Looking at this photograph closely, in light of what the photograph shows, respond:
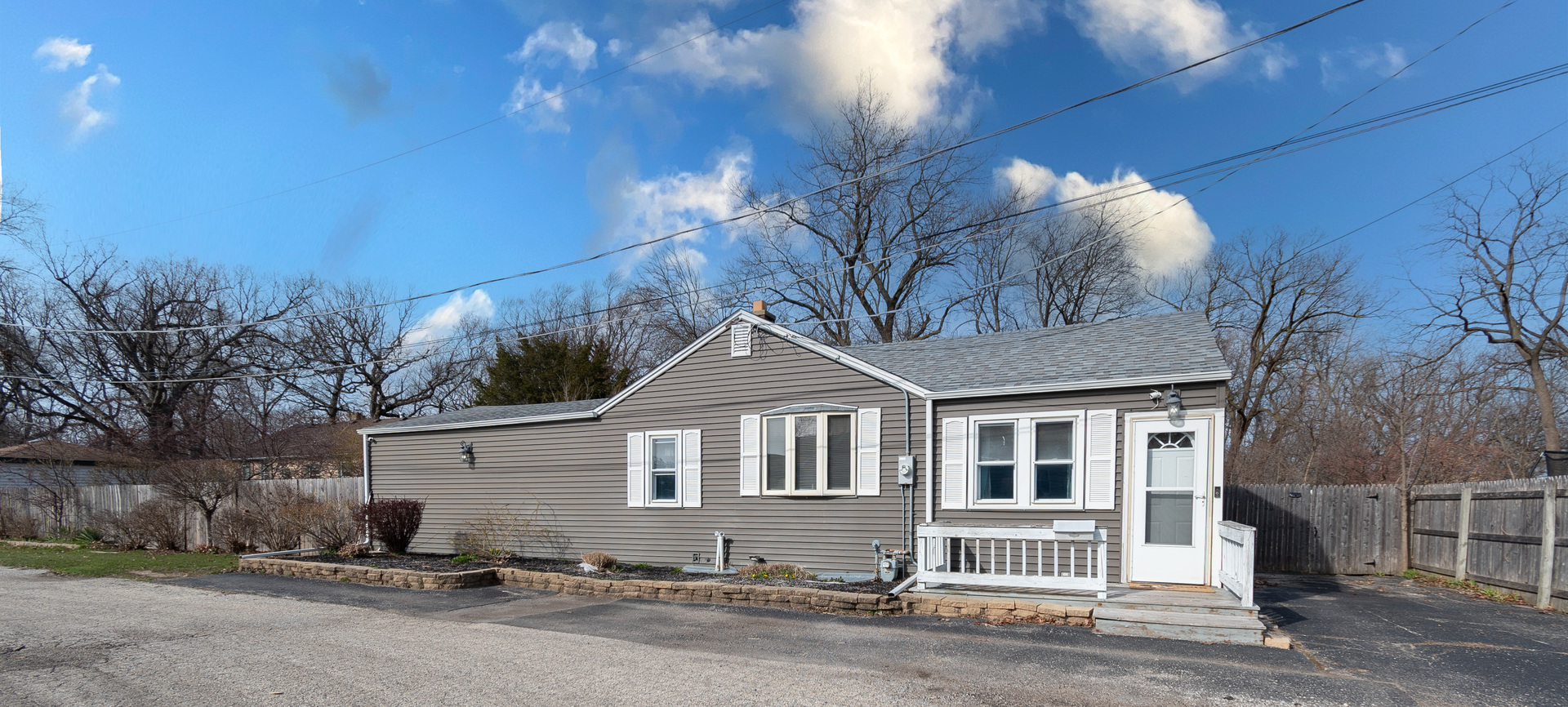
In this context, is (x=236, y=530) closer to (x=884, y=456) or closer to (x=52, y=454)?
(x=52, y=454)

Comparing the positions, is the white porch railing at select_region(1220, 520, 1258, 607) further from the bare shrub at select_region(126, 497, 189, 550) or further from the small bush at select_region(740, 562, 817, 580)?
the bare shrub at select_region(126, 497, 189, 550)

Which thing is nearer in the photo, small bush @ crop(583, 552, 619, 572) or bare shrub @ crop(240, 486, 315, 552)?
small bush @ crop(583, 552, 619, 572)

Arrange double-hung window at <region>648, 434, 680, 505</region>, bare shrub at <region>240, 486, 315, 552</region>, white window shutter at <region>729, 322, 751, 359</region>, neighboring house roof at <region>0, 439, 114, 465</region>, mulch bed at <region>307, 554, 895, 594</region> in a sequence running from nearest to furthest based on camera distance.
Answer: mulch bed at <region>307, 554, 895, 594</region> → white window shutter at <region>729, 322, 751, 359</region> → double-hung window at <region>648, 434, 680, 505</region> → bare shrub at <region>240, 486, 315, 552</region> → neighboring house roof at <region>0, 439, 114, 465</region>

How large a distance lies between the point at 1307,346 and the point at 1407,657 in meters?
21.4

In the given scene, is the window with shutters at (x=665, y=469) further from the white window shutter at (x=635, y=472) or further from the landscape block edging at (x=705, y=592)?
the landscape block edging at (x=705, y=592)

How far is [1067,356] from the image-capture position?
11508 millimetres

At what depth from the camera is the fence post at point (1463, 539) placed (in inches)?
455

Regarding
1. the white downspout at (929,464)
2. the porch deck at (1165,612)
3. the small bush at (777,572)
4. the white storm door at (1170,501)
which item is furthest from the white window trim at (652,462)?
the white storm door at (1170,501)

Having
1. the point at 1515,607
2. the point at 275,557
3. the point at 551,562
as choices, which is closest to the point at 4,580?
the point at 275,557

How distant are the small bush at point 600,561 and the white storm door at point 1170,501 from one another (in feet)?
24.7

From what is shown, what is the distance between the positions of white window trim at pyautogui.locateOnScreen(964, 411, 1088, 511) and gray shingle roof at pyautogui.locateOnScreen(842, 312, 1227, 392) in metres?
0.44

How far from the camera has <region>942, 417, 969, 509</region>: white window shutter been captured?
1105 cm

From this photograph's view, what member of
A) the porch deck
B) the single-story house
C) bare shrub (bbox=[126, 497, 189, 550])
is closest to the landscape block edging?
the porch deck

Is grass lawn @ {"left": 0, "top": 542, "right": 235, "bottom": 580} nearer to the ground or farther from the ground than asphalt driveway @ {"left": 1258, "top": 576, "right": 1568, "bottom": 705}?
nearer to the ground
